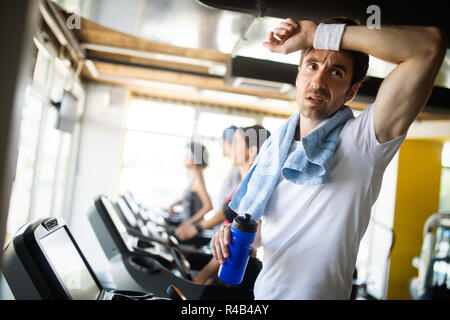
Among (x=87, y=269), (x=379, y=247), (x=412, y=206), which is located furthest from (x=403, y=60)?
(x=412, y=206)

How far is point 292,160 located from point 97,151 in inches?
212

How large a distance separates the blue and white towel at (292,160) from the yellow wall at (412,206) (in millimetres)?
4684

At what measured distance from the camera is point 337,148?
946mm

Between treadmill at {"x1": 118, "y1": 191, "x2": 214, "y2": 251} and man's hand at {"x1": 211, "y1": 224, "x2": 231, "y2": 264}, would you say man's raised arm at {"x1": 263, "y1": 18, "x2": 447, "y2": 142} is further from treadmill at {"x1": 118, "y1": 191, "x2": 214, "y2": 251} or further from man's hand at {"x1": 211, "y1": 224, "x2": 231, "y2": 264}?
treadmill at {"x1": 118, "y1": 191, "x2": 214, "y2": 251}

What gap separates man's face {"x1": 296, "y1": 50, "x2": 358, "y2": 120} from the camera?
970 mm

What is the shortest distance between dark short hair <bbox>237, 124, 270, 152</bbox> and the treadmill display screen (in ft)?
3.35

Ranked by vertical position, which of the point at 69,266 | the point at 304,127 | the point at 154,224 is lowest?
the point at 154,224

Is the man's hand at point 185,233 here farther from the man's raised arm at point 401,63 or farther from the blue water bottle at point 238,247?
the man's raised arm at point 401,63

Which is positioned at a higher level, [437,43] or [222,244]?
[437,43]

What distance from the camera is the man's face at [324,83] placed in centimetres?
97

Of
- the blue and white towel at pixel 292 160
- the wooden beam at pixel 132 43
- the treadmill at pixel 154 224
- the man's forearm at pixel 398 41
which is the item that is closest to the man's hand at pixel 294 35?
the man's forearm at pixel 398 41

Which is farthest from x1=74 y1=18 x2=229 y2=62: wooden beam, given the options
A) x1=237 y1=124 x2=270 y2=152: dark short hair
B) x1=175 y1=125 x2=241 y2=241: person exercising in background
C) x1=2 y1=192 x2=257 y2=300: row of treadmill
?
x1=2 y1=192 x2=257 y2=300: row of treadmill

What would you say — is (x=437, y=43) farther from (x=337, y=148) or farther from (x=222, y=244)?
(x=222, y=244)
